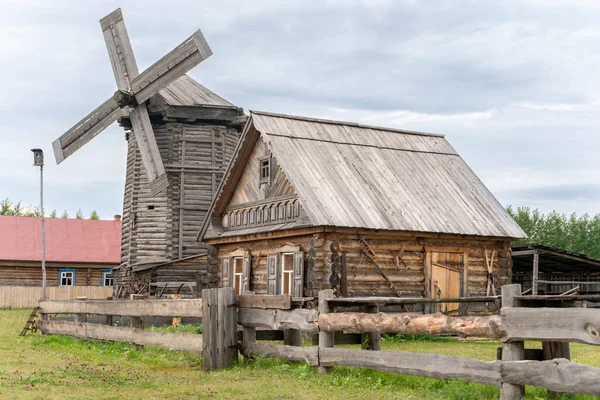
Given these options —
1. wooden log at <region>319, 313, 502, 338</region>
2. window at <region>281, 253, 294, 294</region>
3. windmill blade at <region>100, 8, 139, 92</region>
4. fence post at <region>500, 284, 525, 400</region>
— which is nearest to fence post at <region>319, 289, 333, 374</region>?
wooden log at <region>319, 313, 502, 338</region>

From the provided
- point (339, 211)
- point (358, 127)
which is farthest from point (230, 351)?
point (358, 127)

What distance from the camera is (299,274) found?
78.1 ft

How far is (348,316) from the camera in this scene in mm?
11766

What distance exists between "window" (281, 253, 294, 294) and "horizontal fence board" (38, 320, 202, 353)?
7312 mm

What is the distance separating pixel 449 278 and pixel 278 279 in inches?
214

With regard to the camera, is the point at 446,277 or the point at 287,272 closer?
the point at 287,272

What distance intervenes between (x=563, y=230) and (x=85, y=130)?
49.6 meters

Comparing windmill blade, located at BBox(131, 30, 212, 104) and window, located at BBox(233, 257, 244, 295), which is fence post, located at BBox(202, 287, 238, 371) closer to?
window, located at BBox(233, 257, 244, 295)

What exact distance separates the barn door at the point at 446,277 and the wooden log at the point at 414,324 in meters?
13.4

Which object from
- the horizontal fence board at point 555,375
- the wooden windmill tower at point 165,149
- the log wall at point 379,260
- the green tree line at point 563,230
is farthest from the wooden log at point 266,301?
the green tree line at point 563,230

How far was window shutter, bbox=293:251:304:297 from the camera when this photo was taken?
23.6 meters

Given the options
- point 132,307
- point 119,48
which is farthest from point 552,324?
point 119,48

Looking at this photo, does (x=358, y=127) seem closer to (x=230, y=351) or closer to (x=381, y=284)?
(x=381, y=284)

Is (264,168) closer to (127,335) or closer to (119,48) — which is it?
(127,335)
